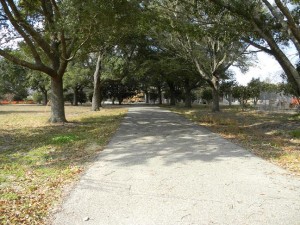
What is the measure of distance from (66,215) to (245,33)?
11133mm

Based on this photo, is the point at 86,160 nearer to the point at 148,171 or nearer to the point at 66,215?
the point at 148,171

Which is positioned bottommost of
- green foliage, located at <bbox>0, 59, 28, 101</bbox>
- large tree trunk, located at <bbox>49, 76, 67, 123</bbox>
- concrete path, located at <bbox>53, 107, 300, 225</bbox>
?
concrete path, located at <bbox>53, 107, 300, 225</bbox>

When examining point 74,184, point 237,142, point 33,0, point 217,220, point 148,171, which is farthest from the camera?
point 33,0

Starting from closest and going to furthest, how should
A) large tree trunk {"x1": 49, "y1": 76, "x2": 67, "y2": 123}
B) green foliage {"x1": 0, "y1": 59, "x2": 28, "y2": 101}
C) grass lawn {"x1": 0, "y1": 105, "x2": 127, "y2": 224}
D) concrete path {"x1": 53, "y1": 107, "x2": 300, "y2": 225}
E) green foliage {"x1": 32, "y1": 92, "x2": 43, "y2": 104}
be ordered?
1. concrete path {"x1": 53, "y1": 107, "x2": 300, "y2": 225}
2. grass lawn {"x1": 0, "y1": 105, "x2": 127, "y2": 224}
3. large tree trunk {"x1": 49, "y1": 76, "x2": 67, "y2": 123}
4. green foliage {"x1": 0, "y1": 59, "x2": 28, "y2": 101}
5. green foliage {"x1": 32, "y1": 92, "x2": 43, "y2": 104}

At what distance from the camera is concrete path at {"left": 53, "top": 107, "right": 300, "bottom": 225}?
412cm

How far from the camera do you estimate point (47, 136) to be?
11758 mm

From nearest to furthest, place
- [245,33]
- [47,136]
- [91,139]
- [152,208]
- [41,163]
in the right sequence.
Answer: [152,208] → [41,163] → [91,139] → [47,136] → [245,33]

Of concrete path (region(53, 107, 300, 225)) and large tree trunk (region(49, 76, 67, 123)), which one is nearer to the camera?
concrete path (region(53, 107, 300, 225))

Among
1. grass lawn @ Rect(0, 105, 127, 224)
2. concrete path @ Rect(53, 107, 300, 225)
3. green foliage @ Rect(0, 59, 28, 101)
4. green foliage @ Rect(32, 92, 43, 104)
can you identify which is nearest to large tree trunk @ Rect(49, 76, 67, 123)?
grass lawn @ Rect(0, 105, 127, 224)

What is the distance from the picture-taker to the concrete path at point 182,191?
4.12m

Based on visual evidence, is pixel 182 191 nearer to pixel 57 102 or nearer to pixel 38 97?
pixel 57 102

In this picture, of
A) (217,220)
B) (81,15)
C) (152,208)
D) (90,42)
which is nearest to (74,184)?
(152,208)

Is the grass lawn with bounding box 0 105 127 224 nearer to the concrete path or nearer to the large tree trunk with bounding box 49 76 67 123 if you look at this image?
the concrete path

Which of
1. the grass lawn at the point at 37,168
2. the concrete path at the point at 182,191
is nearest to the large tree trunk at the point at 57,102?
the grass lawn at the point at 37,168
